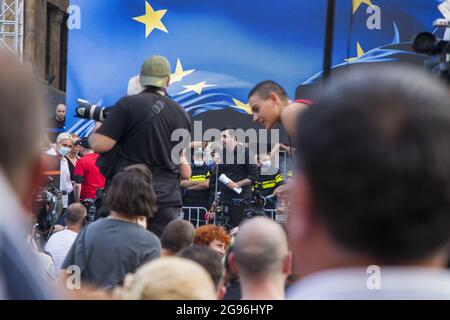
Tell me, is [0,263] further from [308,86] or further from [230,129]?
[308,86]

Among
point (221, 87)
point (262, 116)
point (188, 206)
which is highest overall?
point (221, 87)

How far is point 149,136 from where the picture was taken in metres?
5.20

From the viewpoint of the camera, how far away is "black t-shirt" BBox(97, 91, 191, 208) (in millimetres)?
5168

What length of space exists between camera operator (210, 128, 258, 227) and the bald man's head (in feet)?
26.7

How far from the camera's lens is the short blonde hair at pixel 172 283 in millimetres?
2229

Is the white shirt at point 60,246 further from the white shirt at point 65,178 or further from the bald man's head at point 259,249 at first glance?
the white shirt at point 65,178

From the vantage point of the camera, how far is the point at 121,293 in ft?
7.87

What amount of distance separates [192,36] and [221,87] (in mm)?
844

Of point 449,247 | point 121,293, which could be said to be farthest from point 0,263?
point 121,293

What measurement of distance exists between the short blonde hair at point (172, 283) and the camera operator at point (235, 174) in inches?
351

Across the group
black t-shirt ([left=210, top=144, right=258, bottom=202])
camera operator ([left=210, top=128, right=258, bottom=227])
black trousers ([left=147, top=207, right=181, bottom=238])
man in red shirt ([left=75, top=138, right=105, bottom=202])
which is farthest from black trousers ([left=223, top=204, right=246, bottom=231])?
black trousers ([left=147, top=207, right=181, bottom=238])

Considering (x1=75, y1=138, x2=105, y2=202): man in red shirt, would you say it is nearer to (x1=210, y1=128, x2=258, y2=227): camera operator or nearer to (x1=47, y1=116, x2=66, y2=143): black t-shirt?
(x1=210, y1=128, x2=258, y2=227): camera operator

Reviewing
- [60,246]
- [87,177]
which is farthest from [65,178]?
[60,246]

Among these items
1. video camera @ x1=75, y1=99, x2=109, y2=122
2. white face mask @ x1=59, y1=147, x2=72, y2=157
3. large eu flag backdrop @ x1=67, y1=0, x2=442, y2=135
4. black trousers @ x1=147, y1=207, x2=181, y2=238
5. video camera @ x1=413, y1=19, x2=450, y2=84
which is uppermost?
large eu flag backdrop @ x1=67, y1=0, x2=442, y2=135
